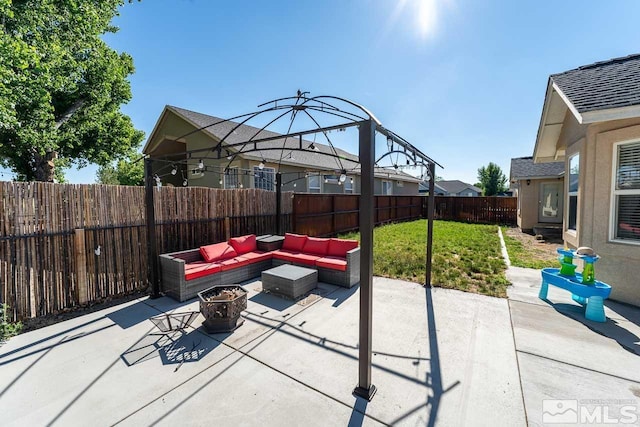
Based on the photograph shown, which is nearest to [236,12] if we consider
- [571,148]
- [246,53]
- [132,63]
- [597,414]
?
[246,53]

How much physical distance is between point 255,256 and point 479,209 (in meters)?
17.8

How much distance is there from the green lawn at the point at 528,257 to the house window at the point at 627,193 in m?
2.66

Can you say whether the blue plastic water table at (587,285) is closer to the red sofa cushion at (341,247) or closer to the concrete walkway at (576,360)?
the concrete walkway at (576,360)

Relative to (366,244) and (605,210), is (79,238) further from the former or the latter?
(605,210)

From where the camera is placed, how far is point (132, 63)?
15.4 meters

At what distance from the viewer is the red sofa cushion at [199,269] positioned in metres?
5.21

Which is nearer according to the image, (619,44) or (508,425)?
(508,425)

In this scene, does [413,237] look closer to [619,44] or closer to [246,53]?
[619,44]

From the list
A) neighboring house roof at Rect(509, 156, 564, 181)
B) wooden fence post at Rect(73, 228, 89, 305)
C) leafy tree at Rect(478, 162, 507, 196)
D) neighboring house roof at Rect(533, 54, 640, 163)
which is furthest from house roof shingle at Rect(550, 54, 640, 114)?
leafy tree at Rect(478, 162, 507, 196)

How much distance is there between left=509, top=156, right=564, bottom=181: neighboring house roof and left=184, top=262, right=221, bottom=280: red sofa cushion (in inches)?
624

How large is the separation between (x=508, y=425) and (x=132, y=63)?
21133mm

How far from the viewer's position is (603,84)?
16.8ft

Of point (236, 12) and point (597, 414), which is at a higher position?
point (236, 12)

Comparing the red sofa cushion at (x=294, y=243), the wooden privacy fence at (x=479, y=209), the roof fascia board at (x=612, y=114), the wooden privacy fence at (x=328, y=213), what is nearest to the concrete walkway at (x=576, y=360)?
the roof fascia board at (x=612, y=114)
